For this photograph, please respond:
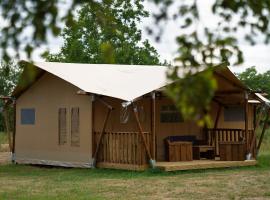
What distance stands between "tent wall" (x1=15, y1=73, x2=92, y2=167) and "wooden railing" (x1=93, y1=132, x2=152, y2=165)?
513mm

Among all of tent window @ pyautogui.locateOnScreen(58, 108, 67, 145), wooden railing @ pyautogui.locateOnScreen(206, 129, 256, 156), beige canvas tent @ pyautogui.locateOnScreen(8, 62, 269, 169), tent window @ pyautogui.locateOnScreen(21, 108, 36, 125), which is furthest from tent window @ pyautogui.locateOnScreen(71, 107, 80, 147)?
wooden railing @ pyautogui.locateOnScreen(206, 129, 256, 156)

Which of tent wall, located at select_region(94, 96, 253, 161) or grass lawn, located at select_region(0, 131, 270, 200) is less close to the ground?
tent wall, located at select_region(94, 96, 253, 161)

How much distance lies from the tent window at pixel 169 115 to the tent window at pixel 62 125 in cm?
265

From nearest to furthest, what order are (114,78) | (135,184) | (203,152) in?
1. (135,184)
2. (114,78)
3. (203,152)

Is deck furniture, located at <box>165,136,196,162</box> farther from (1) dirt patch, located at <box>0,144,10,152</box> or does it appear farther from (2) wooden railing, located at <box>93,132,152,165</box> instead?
(1) dirt patch, located at <box>0,144,10,152</box>

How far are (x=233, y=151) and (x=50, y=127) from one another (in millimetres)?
5087

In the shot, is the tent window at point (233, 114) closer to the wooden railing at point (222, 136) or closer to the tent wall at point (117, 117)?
the wooden railing at point (222, 136)

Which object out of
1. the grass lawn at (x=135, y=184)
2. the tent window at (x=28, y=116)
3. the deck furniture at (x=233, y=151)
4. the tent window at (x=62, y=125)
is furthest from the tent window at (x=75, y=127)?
the deck furniture at (x=233, y=151)

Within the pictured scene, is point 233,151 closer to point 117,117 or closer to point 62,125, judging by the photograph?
point 117,117

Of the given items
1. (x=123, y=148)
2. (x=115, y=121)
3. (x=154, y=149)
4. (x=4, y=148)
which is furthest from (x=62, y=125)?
(x=4, y=148)

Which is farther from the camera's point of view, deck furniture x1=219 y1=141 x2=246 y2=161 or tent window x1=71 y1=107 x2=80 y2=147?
tent window x1=71 y1=107 x2=80 y2=147

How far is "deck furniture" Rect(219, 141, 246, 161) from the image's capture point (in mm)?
16422

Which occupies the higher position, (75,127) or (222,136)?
(75,127)

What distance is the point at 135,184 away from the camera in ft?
40.2
